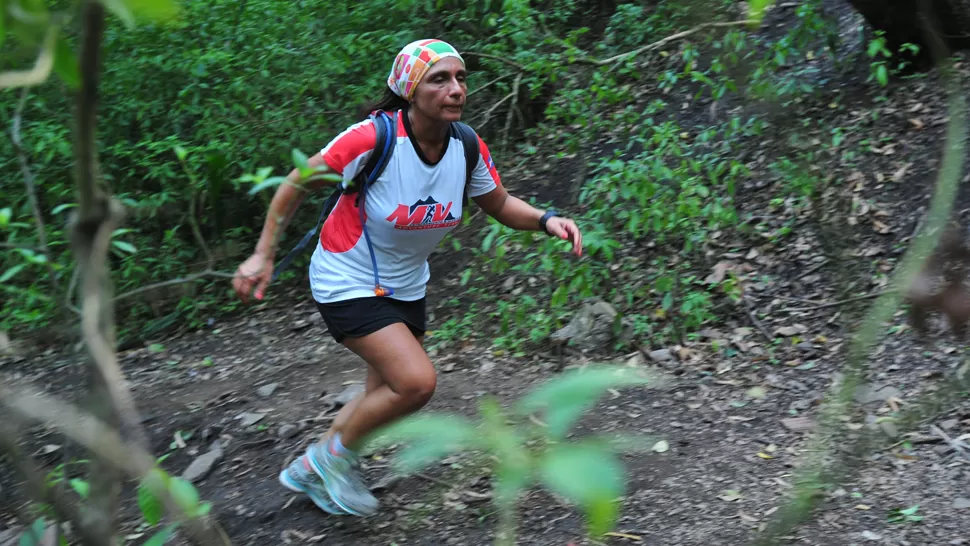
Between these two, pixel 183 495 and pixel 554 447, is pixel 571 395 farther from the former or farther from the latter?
pixel 183 495

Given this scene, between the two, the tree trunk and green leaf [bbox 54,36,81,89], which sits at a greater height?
green leaf [bbox 54,36,81,89]

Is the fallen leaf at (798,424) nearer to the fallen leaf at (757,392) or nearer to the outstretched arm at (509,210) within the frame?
the fallen leaf at (757,392)

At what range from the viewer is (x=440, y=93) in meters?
3.32

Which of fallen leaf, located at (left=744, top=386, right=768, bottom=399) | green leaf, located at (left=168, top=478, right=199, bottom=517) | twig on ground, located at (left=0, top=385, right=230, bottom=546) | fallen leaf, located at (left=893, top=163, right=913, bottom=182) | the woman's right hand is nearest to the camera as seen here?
twig on ground, located at (left=0, top=385, right=230, bottom=546)

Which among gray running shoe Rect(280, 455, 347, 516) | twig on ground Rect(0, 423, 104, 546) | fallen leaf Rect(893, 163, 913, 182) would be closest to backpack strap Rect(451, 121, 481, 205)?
gray running shoe Rect(280, 455, 347, 516)

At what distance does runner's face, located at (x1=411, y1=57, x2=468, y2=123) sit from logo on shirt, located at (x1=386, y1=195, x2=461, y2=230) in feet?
1.14

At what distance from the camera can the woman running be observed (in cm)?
333

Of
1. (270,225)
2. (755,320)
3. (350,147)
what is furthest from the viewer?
(755,320)

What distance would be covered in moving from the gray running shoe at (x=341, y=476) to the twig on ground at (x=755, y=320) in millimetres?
2735

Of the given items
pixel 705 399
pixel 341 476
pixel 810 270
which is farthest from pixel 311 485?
pixel 810 270

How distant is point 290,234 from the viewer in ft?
24.8

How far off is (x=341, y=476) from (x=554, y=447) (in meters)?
3.04

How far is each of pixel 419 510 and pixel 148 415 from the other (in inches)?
93.7

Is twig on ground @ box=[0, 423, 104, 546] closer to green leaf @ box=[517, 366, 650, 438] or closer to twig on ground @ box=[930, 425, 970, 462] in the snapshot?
green leaf @ box=[517, 366, 650, 438]
